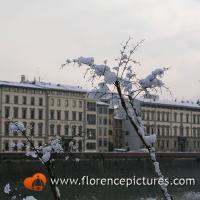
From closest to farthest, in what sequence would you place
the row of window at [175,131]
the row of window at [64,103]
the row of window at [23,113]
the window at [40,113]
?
the row of window at [23,113]
the window at [40,113]
the row of window at [64,103]
the row of window at [175,131]

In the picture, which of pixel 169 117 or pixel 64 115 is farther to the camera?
pixel 169 117

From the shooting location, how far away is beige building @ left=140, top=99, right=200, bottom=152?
10075 cm

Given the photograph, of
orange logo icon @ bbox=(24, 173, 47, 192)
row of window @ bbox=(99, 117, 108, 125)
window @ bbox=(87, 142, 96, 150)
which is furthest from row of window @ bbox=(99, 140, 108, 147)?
orange logo icon @ bbox=(24, 173, 47, 192)

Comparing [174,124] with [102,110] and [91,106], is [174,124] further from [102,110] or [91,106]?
[91,106]

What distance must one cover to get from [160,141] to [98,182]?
149ft

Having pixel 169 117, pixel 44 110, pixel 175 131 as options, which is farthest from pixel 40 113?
pixel 175 131

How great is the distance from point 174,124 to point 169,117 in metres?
2.62

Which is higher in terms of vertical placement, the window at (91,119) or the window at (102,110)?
the window at (102,110)

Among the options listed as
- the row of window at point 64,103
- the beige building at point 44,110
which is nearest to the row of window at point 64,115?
the beige building at point 44,110

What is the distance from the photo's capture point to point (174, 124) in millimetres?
105250

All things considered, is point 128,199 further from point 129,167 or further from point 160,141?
point 160,141

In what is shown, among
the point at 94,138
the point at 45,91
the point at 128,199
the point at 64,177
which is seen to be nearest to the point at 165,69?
the point at 128,199

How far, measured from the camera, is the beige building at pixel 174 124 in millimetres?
100750

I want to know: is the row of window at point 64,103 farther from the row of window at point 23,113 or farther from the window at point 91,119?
the window at point 91,119
